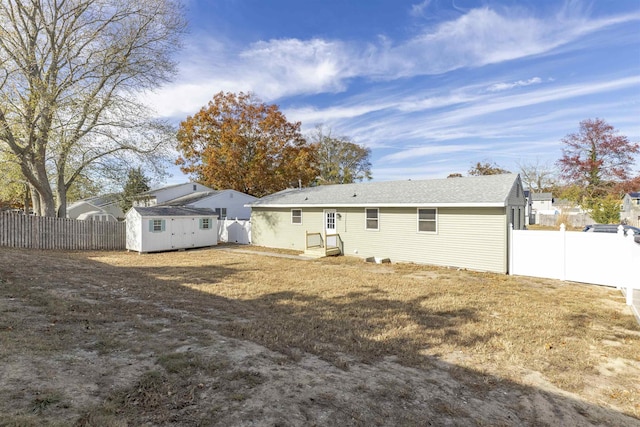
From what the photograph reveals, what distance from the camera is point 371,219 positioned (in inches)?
595

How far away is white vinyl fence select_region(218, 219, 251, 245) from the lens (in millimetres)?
20641

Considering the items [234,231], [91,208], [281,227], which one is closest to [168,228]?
[234,231]

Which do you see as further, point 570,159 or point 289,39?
point 570,159

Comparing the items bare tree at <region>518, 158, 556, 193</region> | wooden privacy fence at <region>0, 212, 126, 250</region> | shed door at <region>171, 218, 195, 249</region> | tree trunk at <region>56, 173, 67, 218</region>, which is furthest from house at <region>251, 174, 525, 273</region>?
bare tree at <region>518, 158, 556, 193</region>

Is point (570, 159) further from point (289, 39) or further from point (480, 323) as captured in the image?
point (480, 323)

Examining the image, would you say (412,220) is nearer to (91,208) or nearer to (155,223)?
(155,223)

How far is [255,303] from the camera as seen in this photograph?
710 cm

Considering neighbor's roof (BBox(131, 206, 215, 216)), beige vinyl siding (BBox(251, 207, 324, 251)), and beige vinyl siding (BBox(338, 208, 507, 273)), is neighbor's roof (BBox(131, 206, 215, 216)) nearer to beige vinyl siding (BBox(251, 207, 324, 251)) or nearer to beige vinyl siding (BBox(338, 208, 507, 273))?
beige vinyl siding (BBox(251, 207, 324, 251))

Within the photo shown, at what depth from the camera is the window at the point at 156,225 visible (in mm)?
16484

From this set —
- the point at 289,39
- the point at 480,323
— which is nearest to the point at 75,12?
the point at 289,39

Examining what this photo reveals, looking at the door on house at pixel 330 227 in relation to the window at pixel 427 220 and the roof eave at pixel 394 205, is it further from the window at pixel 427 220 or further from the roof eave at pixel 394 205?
the window at pixel 427 220

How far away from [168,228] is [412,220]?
1290 cm

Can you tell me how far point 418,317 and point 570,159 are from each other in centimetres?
3911

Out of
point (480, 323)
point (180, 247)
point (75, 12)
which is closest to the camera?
point (480, 323)
